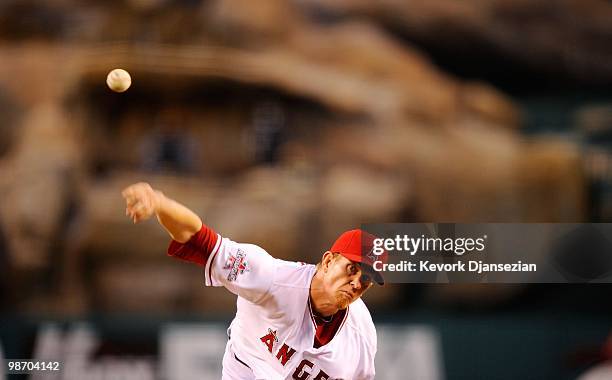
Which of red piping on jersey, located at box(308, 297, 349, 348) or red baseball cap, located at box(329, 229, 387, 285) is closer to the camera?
red baseball cap, located at box(329, 229, 387, 285)

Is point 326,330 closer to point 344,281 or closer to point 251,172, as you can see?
point 344,281

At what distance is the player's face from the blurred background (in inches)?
79.8

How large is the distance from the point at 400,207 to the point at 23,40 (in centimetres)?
253

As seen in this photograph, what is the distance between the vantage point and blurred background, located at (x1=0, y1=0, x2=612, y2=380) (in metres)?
5.50

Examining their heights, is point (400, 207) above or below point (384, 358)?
above

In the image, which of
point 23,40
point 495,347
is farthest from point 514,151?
point 23,40

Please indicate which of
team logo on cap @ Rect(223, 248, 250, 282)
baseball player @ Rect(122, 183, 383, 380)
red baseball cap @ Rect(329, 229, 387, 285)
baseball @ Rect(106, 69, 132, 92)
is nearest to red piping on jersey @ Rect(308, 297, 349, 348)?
baseball player @ Rect(122, 183, 383, 380)

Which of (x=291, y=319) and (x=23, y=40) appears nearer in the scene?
(x=291, y=319)

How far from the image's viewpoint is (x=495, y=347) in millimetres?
5531

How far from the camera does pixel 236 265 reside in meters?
3.39

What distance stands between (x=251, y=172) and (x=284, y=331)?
6.66 feet

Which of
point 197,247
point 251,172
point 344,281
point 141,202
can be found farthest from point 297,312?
point 251,172

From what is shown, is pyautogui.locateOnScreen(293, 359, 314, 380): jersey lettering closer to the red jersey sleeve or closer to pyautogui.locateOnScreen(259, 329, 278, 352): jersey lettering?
pyautogui.locateOnScreen(259, 329, 278, 352): jersey lettering

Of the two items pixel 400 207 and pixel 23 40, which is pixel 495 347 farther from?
pixel 23 40
